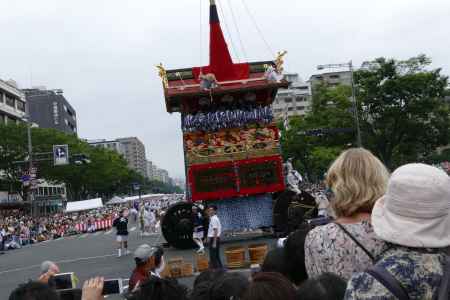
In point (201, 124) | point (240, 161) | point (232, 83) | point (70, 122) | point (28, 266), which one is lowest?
point (28, 266)

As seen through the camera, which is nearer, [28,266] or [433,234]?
[433,234]

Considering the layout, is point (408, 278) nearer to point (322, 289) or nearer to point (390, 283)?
point (390, 283)

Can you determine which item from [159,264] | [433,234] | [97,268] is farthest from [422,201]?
[97,268]

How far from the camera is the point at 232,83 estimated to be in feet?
54.4

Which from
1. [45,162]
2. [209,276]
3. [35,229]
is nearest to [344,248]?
[209,276]

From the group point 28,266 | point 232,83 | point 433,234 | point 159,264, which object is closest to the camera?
point 433,234

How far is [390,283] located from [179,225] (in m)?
16.5

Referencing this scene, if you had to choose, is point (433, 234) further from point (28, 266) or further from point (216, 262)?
point (28, 266)

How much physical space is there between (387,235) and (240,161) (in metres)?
14.4

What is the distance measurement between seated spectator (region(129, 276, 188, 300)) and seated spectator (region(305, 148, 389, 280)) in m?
0.80

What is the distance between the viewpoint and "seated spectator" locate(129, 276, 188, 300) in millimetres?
3305

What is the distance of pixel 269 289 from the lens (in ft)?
8.62

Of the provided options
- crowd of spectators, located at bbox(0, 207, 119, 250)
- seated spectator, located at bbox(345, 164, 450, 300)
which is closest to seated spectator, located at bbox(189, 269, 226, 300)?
seated spectator, located at bbox(345, 164, 450, 300)

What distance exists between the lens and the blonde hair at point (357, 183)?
3326 millimetres
